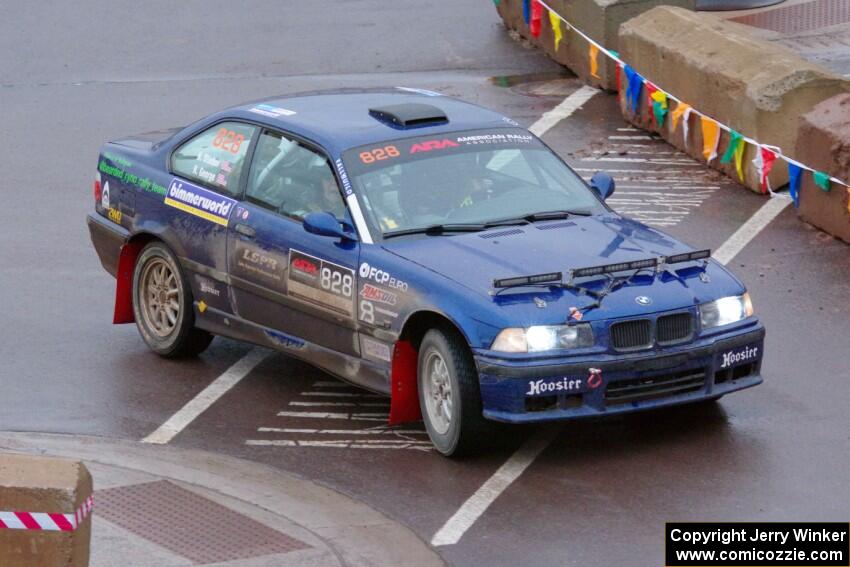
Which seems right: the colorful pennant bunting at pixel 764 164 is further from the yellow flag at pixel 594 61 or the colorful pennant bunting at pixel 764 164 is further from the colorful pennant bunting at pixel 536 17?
the colorful pennant bunting at pixel 536 17

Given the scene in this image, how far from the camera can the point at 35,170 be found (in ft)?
52.7

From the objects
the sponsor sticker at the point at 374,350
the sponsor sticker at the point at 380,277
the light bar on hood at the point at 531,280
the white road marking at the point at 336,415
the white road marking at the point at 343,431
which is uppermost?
the light bar on hood at the point at 531,280

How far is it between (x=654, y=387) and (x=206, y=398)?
3015 mm

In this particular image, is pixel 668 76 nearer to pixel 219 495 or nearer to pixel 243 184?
pixel 243 184

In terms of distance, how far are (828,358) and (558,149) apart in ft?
18.6

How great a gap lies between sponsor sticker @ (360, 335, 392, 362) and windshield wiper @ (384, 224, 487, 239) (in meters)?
0.61

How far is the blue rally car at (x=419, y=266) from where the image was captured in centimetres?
885

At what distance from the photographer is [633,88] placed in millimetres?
16531

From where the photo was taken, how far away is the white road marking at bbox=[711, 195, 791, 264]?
1291 cm

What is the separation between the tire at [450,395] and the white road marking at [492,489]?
0.22m

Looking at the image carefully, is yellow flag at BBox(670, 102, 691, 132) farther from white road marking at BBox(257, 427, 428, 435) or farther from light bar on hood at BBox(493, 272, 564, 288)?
light bar on hood at BBox(493, 272, 564, 288)

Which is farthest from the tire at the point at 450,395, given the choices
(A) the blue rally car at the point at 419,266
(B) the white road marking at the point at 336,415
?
(B) the white road marking at the point at 336,415

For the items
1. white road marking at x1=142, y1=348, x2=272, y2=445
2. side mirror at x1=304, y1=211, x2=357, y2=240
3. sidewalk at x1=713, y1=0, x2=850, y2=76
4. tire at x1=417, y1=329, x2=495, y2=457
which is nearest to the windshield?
side mirror at x1=304, y1=211, x2=357, y2=240

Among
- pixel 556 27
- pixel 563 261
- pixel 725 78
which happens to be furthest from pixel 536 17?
pixel 563 261
